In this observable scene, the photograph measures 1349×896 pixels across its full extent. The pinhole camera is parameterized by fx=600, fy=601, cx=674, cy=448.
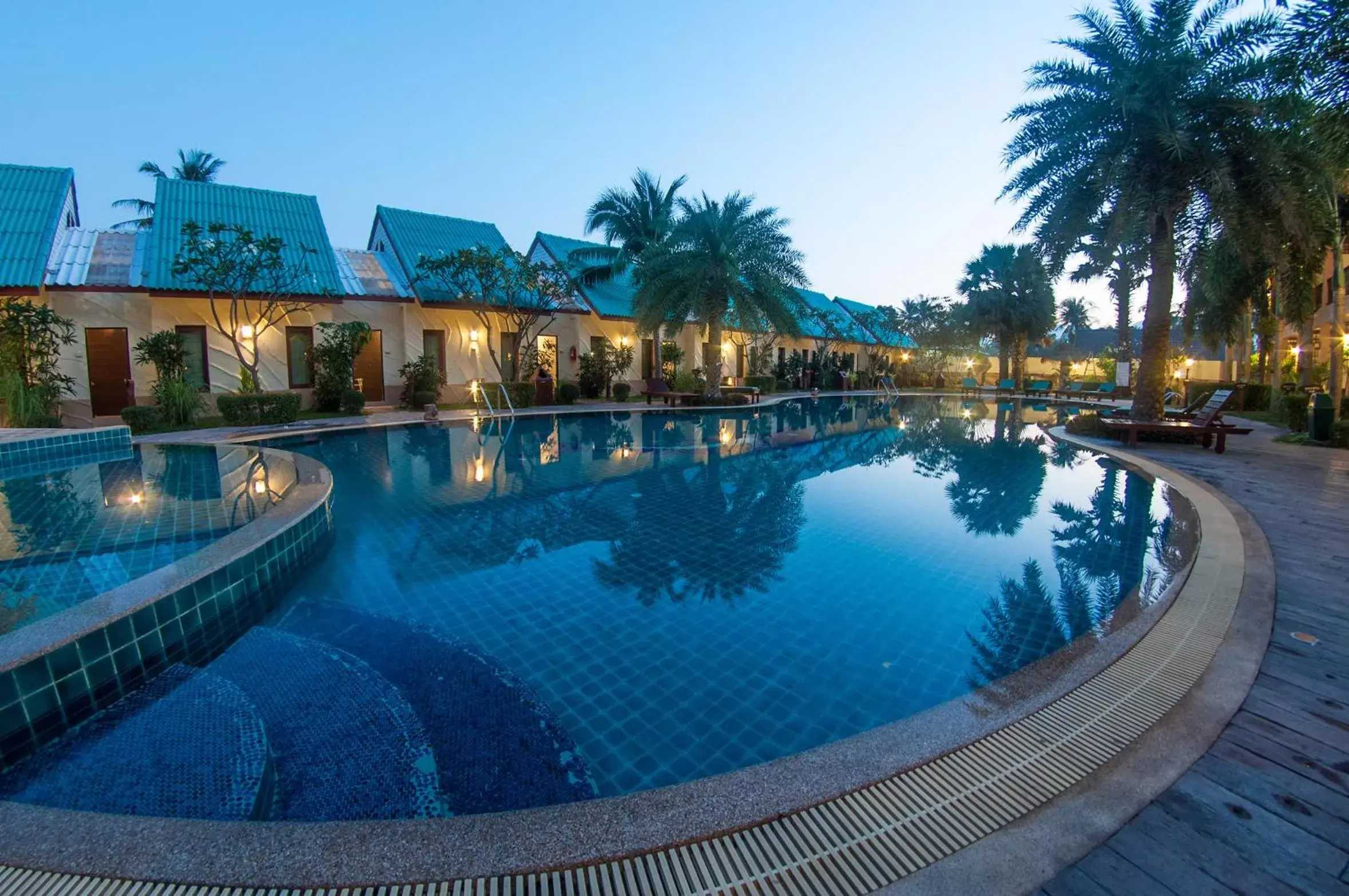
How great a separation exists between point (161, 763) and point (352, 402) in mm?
14990

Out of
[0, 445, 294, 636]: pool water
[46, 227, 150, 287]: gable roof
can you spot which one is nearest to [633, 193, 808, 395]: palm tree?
[0, 445, 294, 636]: pool water

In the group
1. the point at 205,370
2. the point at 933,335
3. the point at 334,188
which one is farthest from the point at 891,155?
the point at 334,188

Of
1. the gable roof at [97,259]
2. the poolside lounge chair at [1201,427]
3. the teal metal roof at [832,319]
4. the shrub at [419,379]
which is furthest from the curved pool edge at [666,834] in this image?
the teal metal roof at [832,319]

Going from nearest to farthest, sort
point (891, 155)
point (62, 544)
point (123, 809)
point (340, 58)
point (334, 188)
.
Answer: point (123, 809)
point (62, 544)
point (340, 58)
point (891, 155)
point (334, 188)

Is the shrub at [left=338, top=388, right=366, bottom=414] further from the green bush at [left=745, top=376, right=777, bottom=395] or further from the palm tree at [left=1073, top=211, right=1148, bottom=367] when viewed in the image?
the palm tree at [left=1073, top=211, right=1148, bottom=367]

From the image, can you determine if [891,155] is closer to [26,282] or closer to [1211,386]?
[1211,386]

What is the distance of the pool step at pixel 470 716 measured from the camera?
99.6 inches

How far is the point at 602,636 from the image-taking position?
3.81 meters

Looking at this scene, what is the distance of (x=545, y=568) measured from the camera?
198 inches

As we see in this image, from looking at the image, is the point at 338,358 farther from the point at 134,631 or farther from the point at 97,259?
the point at 134,631

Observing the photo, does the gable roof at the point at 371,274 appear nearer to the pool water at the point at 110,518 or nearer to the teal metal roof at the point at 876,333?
the pool water at the point at 110,518

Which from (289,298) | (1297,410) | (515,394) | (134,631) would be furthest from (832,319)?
(134,631)

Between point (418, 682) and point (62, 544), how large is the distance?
4.07m

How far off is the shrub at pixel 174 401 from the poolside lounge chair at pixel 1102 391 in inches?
1211
